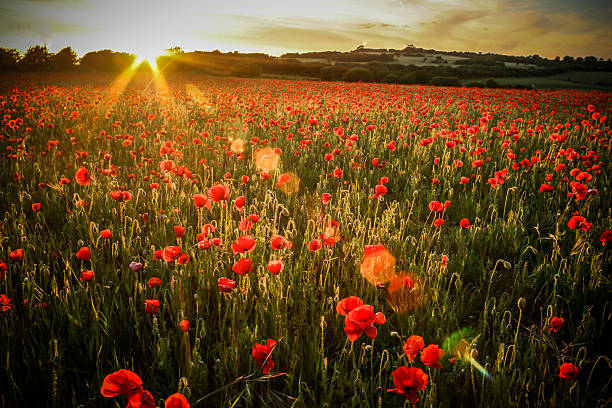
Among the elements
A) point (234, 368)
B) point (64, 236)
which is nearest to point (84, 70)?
point (64, 236)

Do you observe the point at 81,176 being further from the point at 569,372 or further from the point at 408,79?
the point at 408,79

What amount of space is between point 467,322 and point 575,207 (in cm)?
231

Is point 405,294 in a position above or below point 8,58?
below

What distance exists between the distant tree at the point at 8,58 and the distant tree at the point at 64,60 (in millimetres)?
2563

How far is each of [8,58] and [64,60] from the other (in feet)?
Result: 13.7

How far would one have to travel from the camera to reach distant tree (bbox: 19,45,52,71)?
2880 cm

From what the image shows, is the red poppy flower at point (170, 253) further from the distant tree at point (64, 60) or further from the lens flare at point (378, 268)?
the distant tree at point (64, 60)

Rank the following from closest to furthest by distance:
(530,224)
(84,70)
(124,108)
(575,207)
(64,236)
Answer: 1. (64,236)
2. (530,224)
3. (575,207)
4. (124,108)
5. (84,70)

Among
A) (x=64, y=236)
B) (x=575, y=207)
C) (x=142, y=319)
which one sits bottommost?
(x=142, y=319)

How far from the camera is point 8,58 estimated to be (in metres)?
27.7

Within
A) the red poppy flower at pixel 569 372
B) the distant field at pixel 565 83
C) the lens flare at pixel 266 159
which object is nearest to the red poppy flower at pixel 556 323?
the red poppy flower at pixel 569 372

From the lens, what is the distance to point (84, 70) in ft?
98.9

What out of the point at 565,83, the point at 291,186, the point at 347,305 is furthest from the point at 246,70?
the point at 347,305

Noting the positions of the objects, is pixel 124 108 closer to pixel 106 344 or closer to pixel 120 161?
pixel 120 161
